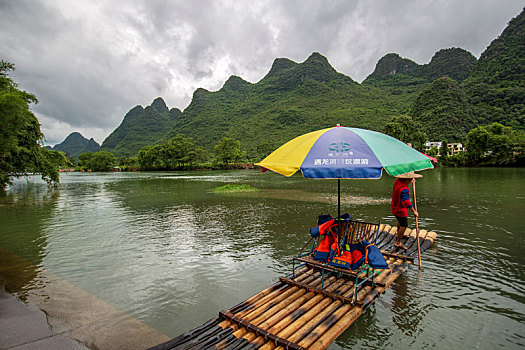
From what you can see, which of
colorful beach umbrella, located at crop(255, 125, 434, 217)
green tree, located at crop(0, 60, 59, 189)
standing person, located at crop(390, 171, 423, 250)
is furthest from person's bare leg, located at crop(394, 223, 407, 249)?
green tree, located at crop(0, 60, 59, 189)

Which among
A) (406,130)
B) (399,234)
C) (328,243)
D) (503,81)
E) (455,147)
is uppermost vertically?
(503,81)

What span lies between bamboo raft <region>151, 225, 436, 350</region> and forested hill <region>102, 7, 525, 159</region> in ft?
328

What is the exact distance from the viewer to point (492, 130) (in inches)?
2672

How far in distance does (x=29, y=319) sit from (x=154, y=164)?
338 ft

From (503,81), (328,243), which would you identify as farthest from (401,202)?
(503,81)

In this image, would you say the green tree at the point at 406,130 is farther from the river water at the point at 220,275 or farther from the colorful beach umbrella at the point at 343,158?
the colorful beach umbrella at the point at 343,158

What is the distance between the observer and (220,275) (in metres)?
7.53

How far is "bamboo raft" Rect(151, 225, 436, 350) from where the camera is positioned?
3.58m

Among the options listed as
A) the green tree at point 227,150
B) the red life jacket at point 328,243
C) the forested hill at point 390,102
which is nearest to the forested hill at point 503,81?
the forested hill at point 390,102

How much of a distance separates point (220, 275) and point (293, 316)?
3.87 m

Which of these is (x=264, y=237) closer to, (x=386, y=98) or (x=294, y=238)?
(x=294, y=238)

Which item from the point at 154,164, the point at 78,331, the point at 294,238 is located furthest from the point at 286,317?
the point at 154,164

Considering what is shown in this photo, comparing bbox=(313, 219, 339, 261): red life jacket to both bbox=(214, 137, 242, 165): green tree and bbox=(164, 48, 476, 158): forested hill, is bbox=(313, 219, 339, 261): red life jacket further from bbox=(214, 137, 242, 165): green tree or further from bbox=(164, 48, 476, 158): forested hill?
bbox=(164, 48, 476, 158): forested hill

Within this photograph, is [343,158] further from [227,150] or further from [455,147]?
[455,147]
